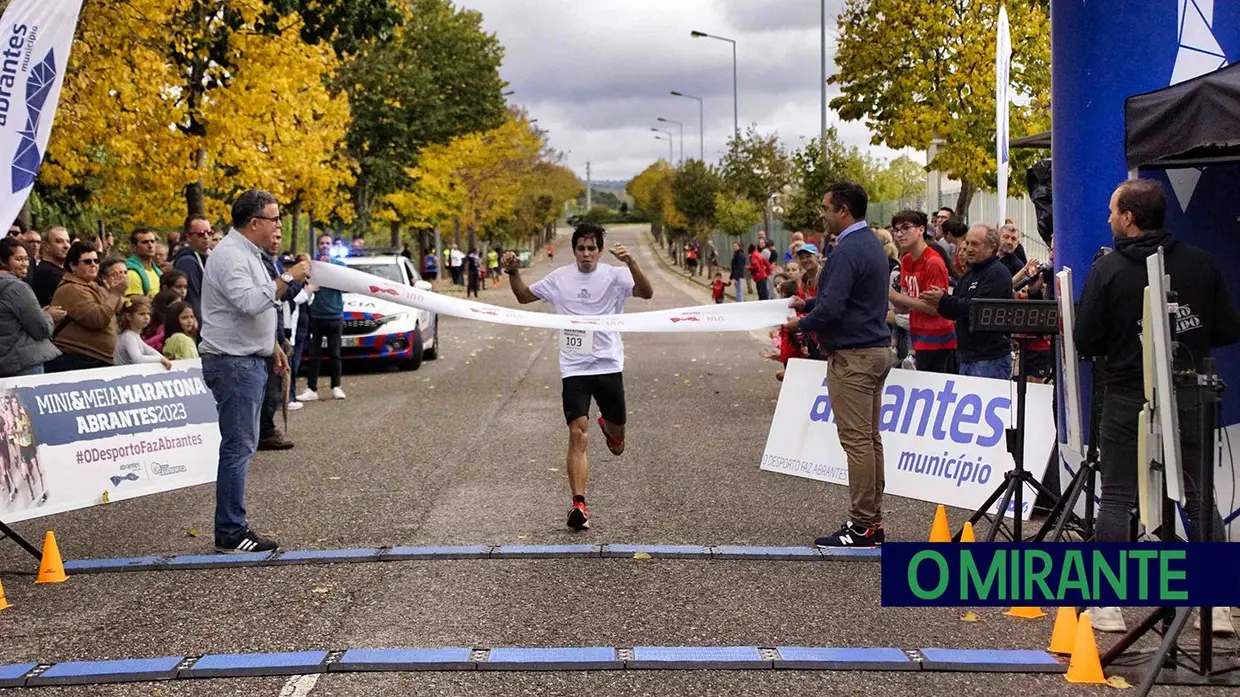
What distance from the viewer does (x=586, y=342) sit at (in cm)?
873

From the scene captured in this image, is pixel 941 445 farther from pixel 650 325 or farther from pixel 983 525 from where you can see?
pixel 650 325

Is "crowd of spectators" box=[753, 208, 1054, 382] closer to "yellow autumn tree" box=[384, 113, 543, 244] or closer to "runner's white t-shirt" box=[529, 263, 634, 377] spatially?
"runner's white t-shirt" box=[529, 263, 634, 377]

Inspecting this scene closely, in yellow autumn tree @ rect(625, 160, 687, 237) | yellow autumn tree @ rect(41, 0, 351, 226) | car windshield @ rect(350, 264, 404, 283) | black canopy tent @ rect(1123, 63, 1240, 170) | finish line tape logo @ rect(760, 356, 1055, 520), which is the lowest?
finish line tape logo @ rect(760, 356, 1055, 520)

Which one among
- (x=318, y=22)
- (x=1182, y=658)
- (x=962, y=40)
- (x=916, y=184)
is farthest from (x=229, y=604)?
(x=916, y=184)


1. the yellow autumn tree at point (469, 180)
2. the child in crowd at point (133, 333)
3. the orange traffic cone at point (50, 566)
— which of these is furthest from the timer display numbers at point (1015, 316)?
the yellow autumn tree at point (469, 180)

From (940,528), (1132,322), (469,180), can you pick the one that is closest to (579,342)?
(940,528)

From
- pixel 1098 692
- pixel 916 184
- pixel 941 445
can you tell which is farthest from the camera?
pixel 916 184

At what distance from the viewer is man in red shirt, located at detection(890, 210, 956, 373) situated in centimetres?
1013

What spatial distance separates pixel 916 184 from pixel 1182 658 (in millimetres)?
59803

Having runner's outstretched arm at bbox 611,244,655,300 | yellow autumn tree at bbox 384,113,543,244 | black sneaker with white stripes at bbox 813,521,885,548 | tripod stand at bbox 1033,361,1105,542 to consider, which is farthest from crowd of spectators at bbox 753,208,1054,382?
yellow autumn tree at bbox 384,113,543,244

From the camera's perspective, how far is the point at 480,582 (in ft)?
24.1

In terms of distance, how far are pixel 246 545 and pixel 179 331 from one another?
157 inches

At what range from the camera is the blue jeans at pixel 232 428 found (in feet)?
26.7

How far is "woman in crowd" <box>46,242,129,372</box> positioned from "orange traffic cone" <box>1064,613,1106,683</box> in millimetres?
7599
